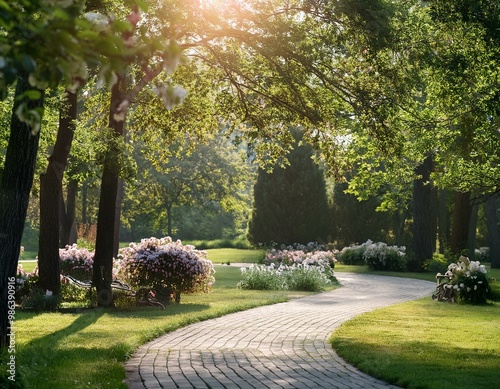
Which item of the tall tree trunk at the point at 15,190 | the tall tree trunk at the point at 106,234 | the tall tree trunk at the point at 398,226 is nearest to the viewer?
the tall tree trunk at the point at 15,190

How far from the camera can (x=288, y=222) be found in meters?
46.8

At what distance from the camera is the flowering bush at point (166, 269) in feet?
55.2

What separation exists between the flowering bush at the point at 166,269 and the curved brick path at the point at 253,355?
176 centimetres

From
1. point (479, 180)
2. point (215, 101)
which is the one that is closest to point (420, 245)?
point (479, 180)

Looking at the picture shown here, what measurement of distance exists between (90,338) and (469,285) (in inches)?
440

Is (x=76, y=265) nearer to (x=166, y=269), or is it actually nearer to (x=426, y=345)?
(x=166, y=269)

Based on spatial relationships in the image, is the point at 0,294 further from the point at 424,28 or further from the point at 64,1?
the point at 424,28

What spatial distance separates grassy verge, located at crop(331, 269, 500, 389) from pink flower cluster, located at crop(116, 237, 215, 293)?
3976mm

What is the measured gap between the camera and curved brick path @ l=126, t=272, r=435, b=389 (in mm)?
7785

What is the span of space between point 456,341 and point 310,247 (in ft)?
106

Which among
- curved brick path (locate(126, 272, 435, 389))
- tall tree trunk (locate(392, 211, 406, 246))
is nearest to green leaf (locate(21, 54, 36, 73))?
curved brick path (locate(126, 272, 435, 389))

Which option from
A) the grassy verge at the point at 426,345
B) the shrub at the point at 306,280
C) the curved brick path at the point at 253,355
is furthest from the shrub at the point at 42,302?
the shrub at the point at 306,280

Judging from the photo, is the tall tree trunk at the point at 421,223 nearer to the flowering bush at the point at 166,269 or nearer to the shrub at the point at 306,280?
the shrub at the point at 306,280

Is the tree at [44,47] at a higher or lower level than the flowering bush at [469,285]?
higher
